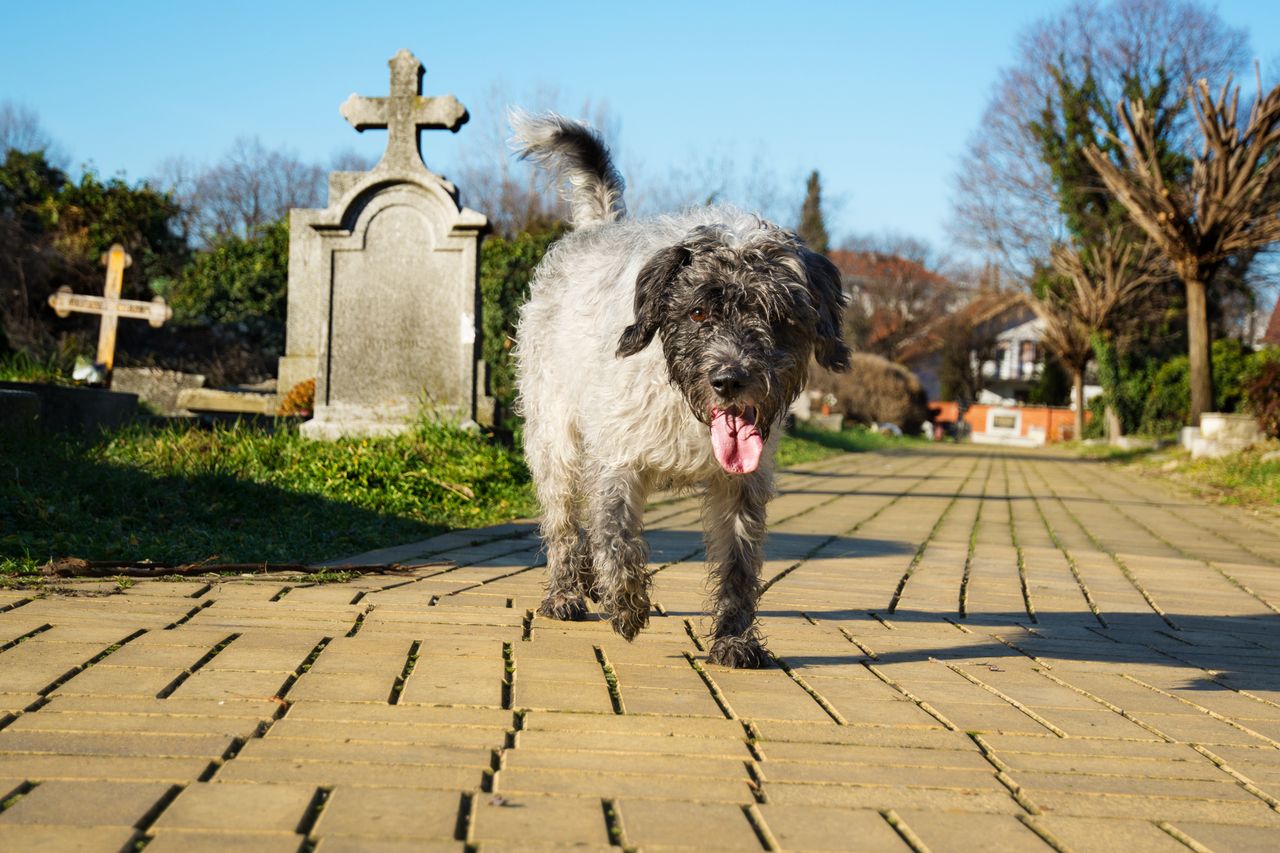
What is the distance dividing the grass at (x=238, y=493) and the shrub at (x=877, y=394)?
28.2 meters

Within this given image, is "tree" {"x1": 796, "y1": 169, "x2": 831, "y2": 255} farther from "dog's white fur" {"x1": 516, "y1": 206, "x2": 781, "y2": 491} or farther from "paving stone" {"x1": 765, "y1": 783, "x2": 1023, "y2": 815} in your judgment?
"paving stone" {"x1": 765, "y1": 783, "x2": 1023, "y2": 815}

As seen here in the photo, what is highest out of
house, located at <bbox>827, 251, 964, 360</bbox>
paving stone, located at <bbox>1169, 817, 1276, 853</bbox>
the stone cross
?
house, located at <bbox>827, 251, 964, 360</bbox>

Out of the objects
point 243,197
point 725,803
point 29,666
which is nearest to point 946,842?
point 725,803

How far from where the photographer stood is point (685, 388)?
3.68 meters

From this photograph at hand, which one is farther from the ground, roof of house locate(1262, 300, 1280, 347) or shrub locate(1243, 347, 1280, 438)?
roof of house locate(1262, 300, 1280, 347)

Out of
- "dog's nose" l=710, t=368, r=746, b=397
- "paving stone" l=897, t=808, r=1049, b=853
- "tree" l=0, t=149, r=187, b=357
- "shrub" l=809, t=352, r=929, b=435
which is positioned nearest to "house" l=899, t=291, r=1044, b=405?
"shrub" l=809, t=352, r=929, b=435

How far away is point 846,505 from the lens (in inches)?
418

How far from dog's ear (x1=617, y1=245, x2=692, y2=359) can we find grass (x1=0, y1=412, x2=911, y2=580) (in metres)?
2.50

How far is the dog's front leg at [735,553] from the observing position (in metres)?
3.86

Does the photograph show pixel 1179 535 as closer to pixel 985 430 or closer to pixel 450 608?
pixel 450 608

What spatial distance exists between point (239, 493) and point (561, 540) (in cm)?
298

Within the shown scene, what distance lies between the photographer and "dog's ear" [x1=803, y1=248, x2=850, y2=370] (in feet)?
12.4

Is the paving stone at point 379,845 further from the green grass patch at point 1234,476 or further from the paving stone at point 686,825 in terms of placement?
the green grass patch at point 1234,476

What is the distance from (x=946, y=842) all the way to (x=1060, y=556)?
558 centimetres
